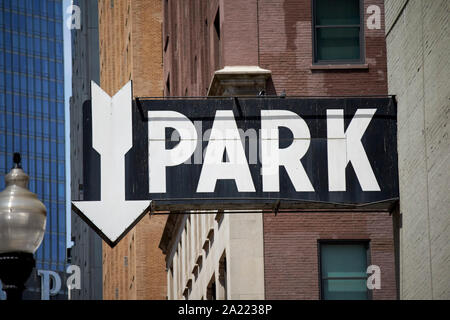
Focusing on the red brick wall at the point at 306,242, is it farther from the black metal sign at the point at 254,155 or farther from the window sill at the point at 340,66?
the black metal sign at the point at 254,155

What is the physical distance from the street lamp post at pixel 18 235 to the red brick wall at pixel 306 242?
15875mm

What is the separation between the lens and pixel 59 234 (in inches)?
Result: 6811

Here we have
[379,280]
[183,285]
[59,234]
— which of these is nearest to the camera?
[379,280]

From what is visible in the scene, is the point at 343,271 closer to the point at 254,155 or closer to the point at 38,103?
the point at 254,155

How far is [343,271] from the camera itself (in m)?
31.3

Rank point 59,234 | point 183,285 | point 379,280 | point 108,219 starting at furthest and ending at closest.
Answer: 1. point 59,234
2. point 183,285
3. point 379,280
4. point 108,219

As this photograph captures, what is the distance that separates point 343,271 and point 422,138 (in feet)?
34.0

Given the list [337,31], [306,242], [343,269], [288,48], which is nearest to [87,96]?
[288,48]

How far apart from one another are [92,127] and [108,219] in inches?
71.1

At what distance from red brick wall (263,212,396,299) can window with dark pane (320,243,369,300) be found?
0.78 feet

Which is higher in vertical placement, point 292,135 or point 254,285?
point 292,135
